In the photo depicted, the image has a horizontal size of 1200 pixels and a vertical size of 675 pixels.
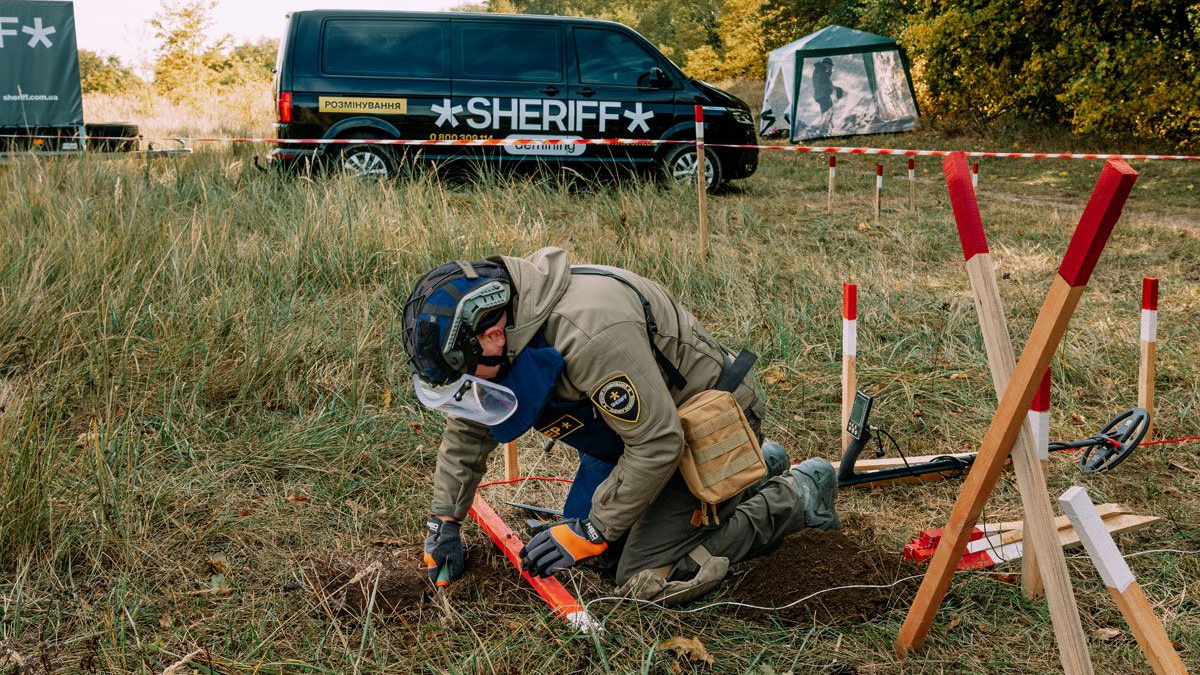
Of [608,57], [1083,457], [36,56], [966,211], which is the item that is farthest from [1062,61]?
[966,211]

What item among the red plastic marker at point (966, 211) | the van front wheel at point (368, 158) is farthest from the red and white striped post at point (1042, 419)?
the van front wheel at point (368, 158)

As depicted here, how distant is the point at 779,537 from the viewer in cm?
304

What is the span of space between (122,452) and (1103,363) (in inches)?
172

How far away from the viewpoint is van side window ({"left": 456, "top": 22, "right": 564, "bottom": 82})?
8945mm

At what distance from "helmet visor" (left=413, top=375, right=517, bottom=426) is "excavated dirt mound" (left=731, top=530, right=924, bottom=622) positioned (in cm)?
94

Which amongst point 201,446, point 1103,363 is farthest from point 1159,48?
point 201,446

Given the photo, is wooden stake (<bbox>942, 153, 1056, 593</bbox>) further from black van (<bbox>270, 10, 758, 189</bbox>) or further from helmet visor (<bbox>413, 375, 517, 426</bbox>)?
black van (<bbox>270, 10, 758, 189</bbox>)

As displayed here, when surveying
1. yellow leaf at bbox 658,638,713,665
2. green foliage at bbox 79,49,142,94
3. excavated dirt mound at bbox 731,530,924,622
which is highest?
green foliage at bbox 79,49,142,94

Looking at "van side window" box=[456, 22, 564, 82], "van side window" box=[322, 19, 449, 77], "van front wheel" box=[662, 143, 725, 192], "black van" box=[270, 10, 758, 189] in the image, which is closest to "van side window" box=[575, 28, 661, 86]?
"black van" box=[270, 10, 758, 189]

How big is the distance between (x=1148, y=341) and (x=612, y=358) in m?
2.54

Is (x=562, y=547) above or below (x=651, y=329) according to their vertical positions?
below

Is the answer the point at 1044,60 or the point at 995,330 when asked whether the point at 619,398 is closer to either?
the point at 995,330

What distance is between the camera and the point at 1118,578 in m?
1.72

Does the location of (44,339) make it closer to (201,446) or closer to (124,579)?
(201,446)
